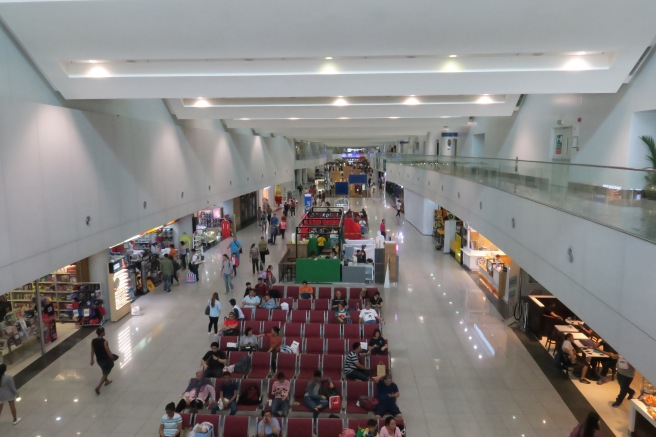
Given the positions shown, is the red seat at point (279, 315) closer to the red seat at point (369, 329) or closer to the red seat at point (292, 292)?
the red seat at point (292, 292)

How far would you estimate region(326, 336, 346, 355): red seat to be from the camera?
8.86 metres

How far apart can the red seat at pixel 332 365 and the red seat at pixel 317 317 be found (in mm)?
2015

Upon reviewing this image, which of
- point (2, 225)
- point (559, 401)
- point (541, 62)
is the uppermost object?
point (541, 62)

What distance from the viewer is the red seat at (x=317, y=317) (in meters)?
10.3

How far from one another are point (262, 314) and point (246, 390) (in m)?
3.09

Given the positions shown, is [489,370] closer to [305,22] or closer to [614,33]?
[614,33]

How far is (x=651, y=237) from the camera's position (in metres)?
4.42

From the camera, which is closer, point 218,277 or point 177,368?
point 177,368

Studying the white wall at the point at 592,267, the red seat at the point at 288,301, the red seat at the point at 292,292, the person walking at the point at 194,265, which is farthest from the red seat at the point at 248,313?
the white wall at the point at 592,267

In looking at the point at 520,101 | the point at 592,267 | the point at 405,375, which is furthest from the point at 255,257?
the point at 592,267

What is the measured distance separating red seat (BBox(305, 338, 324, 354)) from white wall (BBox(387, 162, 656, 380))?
402 cm

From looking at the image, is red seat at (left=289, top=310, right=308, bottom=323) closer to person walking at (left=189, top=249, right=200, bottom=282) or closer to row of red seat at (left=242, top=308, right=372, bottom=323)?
row of red seat at (left=242, top=308, right=372, bottom=323)

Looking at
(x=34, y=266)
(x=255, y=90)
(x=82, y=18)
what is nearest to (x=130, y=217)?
(x=34, y=266)

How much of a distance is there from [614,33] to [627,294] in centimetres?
416
